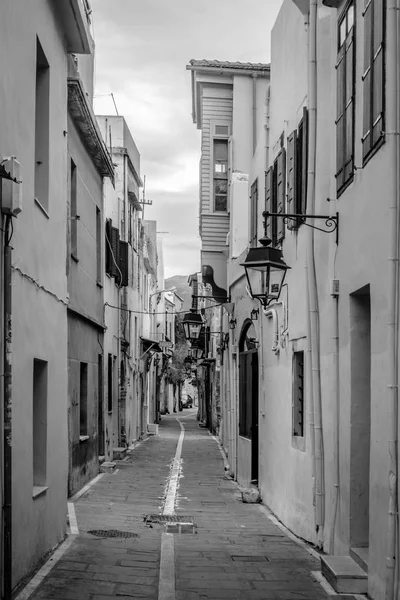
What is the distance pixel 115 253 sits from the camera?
23719 mm

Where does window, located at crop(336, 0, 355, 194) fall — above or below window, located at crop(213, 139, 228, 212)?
below

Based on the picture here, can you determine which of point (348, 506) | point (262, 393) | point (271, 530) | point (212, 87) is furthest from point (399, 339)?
point (212, 87)

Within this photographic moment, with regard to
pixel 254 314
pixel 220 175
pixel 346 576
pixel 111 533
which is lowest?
pixel 111 533

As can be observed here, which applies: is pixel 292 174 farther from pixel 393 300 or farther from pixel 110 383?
pixel 110 383

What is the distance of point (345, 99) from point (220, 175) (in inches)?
572

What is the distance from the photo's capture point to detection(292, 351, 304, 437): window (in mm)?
12391

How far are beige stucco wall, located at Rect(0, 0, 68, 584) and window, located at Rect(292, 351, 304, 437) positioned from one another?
3.41 metres

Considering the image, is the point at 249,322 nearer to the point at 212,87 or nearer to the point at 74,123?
the point at 74,123

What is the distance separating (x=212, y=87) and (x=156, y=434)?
1948 cm

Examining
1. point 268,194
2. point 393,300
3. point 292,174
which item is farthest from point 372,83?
point 268,194

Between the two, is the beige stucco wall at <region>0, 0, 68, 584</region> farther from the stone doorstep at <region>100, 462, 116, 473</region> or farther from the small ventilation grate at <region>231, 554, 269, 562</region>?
the stone doorstep at <region>100, 462, 116, 473</region>

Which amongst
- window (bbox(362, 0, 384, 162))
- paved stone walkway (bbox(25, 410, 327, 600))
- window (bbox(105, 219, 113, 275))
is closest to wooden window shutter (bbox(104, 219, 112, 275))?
window (bbox(105, 219, 113, 275))

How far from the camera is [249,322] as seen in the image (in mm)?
18453

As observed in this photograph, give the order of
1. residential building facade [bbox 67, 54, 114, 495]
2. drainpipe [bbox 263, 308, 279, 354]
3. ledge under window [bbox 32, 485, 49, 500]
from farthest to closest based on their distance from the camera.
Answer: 1. residential building facade [bbox 67, 54, 114, 495]
2. drainpipe [bbox 263, 308, 279, 354]
3. ledge under window [bbox 32, 485, 49, 500]
